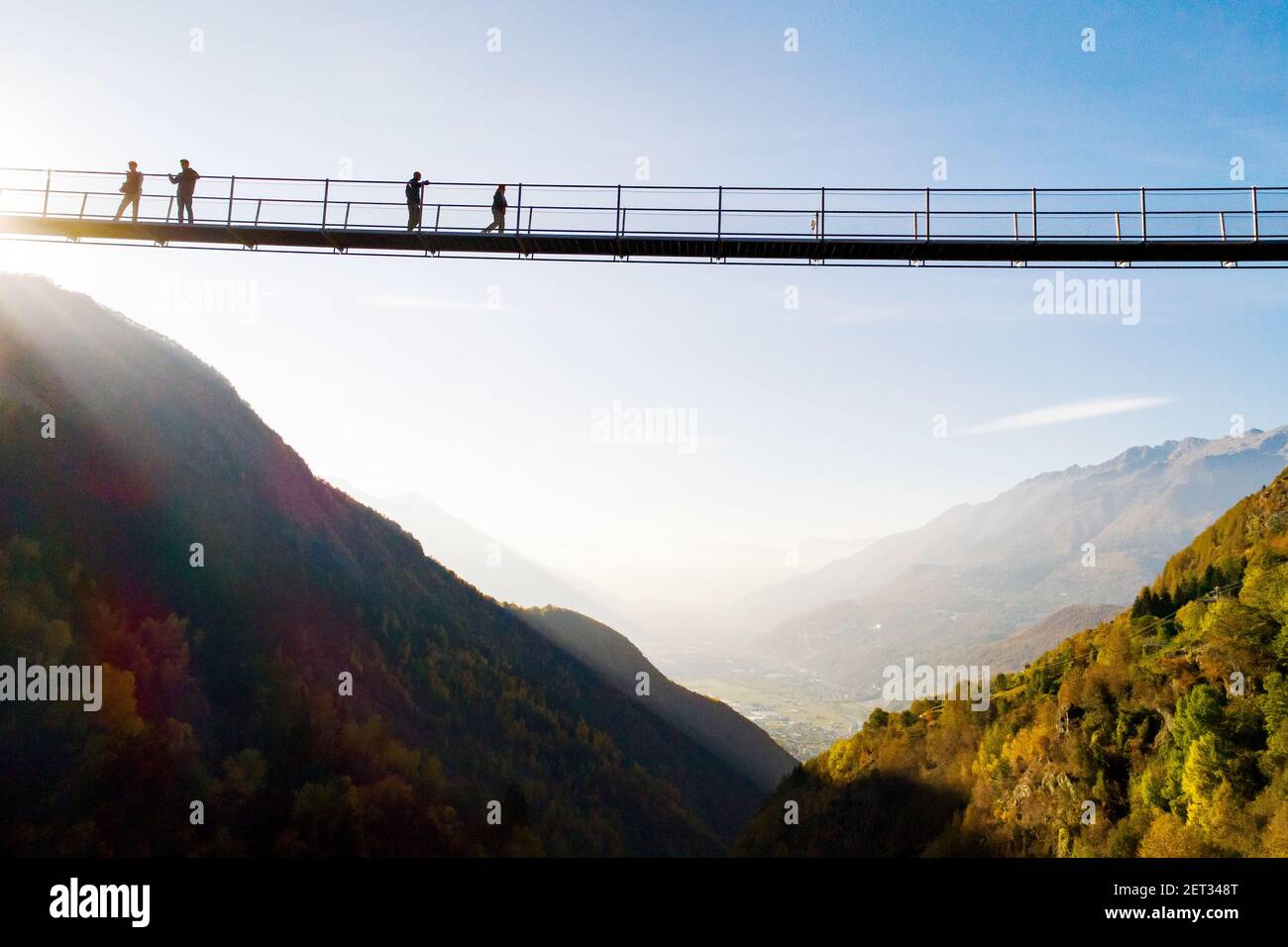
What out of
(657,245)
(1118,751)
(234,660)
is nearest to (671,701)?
(234,660)

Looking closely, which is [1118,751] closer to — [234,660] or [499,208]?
[499,208]

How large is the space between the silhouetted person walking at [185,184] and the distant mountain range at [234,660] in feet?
86.5

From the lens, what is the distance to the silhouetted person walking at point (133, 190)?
20.3m

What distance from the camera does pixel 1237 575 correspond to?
66.1 meters

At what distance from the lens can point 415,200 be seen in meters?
20.2

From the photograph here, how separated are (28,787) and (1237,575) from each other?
3428 inches

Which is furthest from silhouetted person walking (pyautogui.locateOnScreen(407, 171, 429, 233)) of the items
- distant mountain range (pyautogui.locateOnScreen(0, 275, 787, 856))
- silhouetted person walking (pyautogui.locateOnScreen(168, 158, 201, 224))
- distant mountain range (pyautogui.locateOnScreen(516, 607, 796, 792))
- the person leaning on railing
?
distant mountain range (pyautogui.locateOnScreen(516, 607, 796, 792))

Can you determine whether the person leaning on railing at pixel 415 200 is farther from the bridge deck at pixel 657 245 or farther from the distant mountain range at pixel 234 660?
the distant mountain range at pixel 234 660

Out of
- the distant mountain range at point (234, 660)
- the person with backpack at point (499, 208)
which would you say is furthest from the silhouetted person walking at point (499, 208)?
the distant mountain range at point (234, 660)
